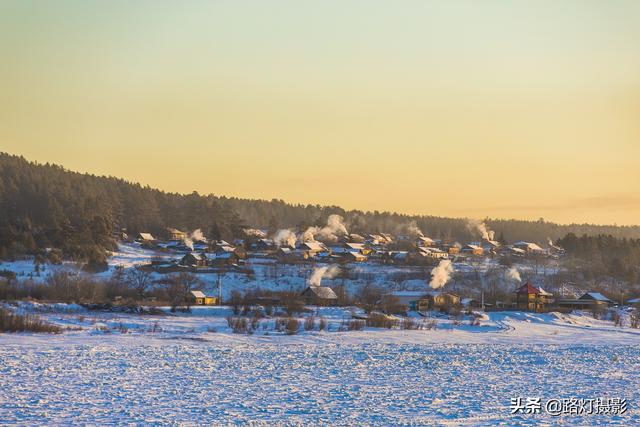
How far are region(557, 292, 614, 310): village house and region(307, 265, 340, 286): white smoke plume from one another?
2026cm

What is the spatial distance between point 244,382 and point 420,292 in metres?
44.1

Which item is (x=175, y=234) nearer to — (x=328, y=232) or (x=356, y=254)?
(x=328, y=232)

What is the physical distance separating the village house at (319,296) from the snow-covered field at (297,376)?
21547 millimetres

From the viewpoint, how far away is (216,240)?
315ft

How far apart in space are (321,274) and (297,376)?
50.3m

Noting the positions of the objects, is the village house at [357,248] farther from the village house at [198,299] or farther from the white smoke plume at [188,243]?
the village house at [198,299]

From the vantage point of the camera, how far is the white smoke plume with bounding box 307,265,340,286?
215 ft

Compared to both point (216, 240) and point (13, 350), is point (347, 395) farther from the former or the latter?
point (216, 240)

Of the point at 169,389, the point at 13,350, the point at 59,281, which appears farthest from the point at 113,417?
the point at 59,281

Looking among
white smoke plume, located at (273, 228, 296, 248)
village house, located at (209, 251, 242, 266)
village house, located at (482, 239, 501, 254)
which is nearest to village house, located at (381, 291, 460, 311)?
village house, located at (209, 251, 242, 266)

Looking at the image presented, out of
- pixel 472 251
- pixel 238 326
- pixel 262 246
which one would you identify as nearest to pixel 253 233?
pixel 262 246

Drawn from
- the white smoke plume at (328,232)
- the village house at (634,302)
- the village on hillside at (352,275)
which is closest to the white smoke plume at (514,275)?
the village on hillside at (352,275)

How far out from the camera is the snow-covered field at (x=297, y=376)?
48.0ft

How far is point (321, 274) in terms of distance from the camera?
69938mm
